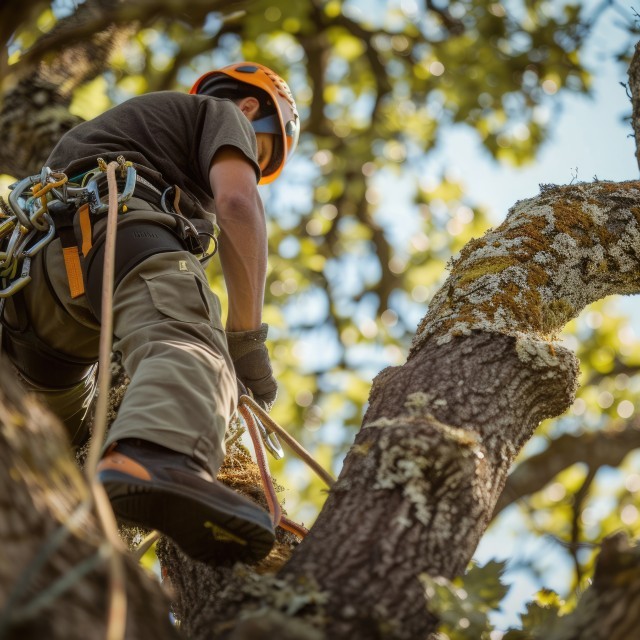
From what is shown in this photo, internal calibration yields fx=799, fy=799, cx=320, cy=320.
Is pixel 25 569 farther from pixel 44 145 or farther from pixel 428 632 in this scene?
pixel 44 145

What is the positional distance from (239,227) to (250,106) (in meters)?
0.99

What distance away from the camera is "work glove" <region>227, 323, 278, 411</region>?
108 inches

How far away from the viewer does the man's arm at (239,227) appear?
101 inches

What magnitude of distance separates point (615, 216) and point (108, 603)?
2.12 m

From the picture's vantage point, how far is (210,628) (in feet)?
4.91

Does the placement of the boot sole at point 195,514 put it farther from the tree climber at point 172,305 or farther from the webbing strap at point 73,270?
the webbing strap at point 73,270

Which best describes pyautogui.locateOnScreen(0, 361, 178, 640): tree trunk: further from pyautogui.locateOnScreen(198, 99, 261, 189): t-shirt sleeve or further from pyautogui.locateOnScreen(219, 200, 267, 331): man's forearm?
pyautogui.locateOnScreen(198, 99, 261, 189): t-shirt sleeve

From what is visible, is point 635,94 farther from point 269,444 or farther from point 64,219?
point 64,219

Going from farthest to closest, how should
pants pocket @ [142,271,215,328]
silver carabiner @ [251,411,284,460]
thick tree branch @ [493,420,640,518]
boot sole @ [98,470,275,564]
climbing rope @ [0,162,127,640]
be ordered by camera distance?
thick tree branch @ [493,420,640,518]
silver carabiner @ [251,411,284,460]
pants pocket @ [142,271,215,328]
boot sole @ [98,470,275,564]
climbing rope @ [0,162,127,640]

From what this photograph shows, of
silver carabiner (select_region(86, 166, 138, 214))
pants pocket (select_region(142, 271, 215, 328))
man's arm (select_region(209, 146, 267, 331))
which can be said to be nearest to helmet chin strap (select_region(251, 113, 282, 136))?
man's arm (select_region(209, 146, 267, 331))

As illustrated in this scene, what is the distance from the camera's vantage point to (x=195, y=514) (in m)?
1.68

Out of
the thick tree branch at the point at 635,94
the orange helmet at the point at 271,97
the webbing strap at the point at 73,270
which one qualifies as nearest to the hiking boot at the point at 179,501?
the webbing strap at the point at 73,270

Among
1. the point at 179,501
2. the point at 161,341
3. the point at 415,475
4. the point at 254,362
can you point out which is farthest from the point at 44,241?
the point at 415,475

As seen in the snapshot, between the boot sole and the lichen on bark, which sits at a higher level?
the lichen on bark
